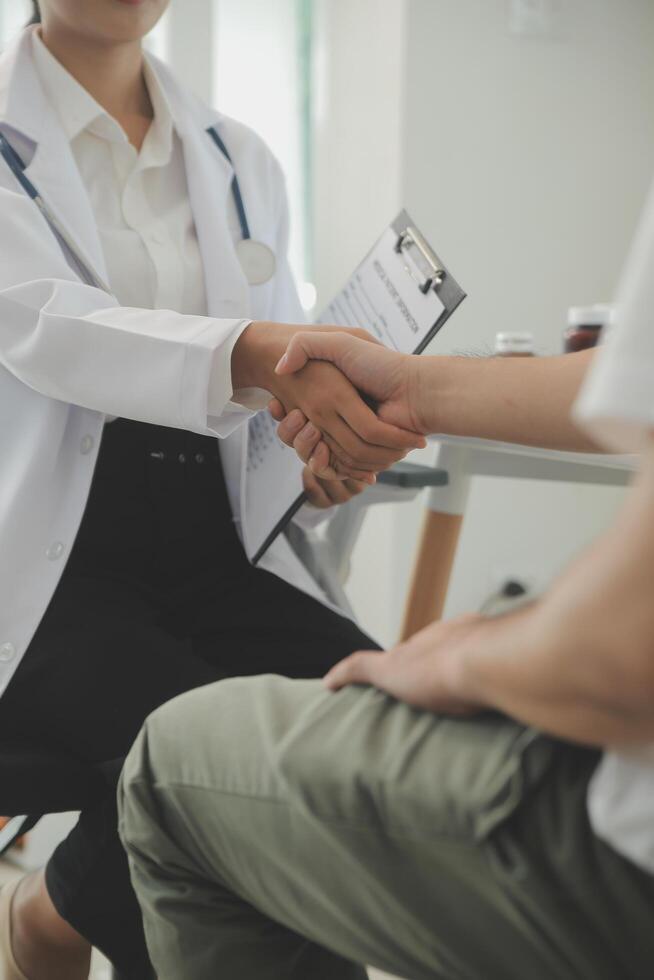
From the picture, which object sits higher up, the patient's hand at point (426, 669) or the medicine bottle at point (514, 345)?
the medicine bottle at point (514, 345)

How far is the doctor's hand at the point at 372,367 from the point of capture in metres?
0.96

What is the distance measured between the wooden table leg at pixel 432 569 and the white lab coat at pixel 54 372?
34 centimetres

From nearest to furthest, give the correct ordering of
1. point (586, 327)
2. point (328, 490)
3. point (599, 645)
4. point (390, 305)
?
point (599, 645) < point (390, 305) < point (328, 490) < point (586, 327)

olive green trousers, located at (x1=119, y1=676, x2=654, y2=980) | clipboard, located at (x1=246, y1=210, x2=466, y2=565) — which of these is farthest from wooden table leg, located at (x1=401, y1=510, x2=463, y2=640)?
olive green trousers, located at (x1=119, y1=676, x2=654, y2=980)

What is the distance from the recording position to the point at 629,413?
0.37 m

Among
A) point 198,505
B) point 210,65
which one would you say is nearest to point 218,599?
point 198,505

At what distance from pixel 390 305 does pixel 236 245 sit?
1.07 ft

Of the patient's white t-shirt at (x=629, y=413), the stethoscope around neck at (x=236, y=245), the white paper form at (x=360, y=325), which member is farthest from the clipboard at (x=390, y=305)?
the patient's white t-shirt at (x=629, y=413)

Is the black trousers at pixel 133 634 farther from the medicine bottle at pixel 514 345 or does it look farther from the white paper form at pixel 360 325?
the medicine bottle at pixel 514 345

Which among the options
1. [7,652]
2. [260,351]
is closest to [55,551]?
[7,652]

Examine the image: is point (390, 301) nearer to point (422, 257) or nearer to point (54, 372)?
point (422, 257)

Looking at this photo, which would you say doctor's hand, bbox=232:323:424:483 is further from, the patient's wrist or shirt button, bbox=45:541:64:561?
shirt button, bbox=45:541:64:561

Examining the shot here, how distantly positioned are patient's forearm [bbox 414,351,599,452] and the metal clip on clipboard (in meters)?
0.07

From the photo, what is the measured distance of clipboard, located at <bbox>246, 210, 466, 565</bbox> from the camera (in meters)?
0.96
